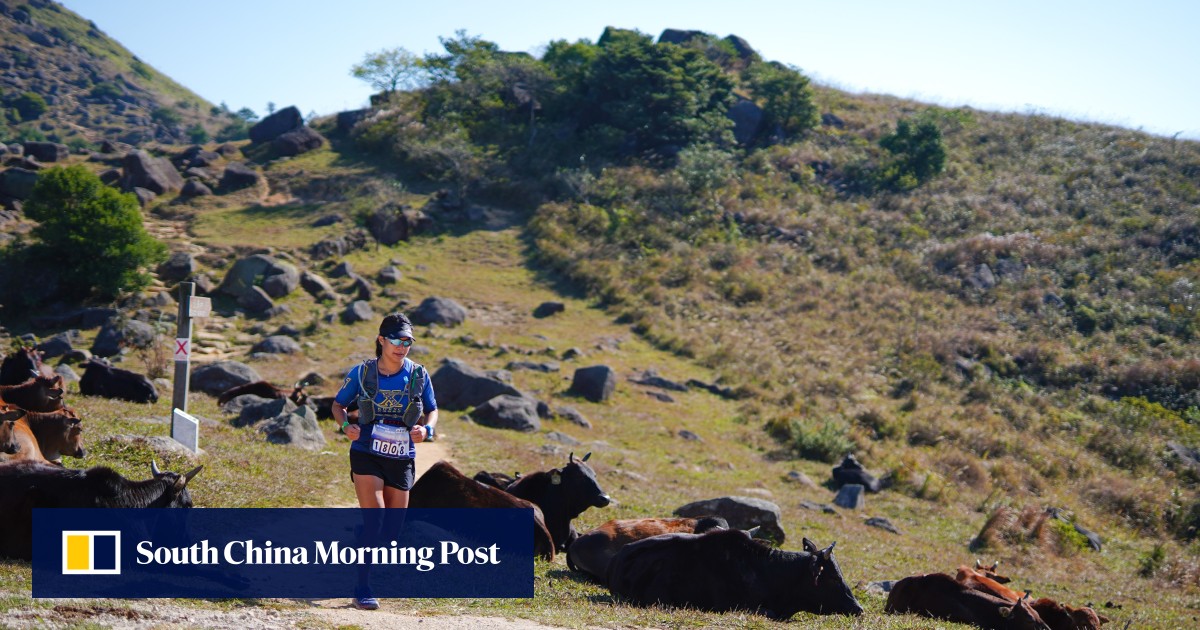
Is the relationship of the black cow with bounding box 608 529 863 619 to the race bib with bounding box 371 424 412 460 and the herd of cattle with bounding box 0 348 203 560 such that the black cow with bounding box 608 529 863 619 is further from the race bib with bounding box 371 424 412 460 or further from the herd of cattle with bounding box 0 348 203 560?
the herd of cattle with bounding box 0 348 203 560

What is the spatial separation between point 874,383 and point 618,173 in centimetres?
2150

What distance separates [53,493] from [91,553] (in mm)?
723

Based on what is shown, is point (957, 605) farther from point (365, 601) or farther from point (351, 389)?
point (351, 389)

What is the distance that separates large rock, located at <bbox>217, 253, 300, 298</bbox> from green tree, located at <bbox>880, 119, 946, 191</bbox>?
111 ft

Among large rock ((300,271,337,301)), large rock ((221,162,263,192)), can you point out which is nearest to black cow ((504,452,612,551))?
large rock ((300,271,337,301))

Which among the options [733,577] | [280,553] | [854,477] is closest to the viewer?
[280,553]

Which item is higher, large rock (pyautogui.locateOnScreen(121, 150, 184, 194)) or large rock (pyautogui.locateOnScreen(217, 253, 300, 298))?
large rock (pyautogui.locateOnScreen(121, 150, 184, 194))

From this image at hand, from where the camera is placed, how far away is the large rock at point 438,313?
30.5m

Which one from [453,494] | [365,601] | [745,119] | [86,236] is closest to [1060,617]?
[453,494]

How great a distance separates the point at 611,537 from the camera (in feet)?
32.4

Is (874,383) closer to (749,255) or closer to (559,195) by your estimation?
(749,255)

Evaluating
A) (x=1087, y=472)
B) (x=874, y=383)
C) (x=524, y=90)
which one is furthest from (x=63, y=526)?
(x=524, y=90)

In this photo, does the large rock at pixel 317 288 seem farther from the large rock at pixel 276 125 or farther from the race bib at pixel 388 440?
the race bib at pixel 388 440

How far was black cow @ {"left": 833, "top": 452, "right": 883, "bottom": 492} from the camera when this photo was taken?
20531mm
